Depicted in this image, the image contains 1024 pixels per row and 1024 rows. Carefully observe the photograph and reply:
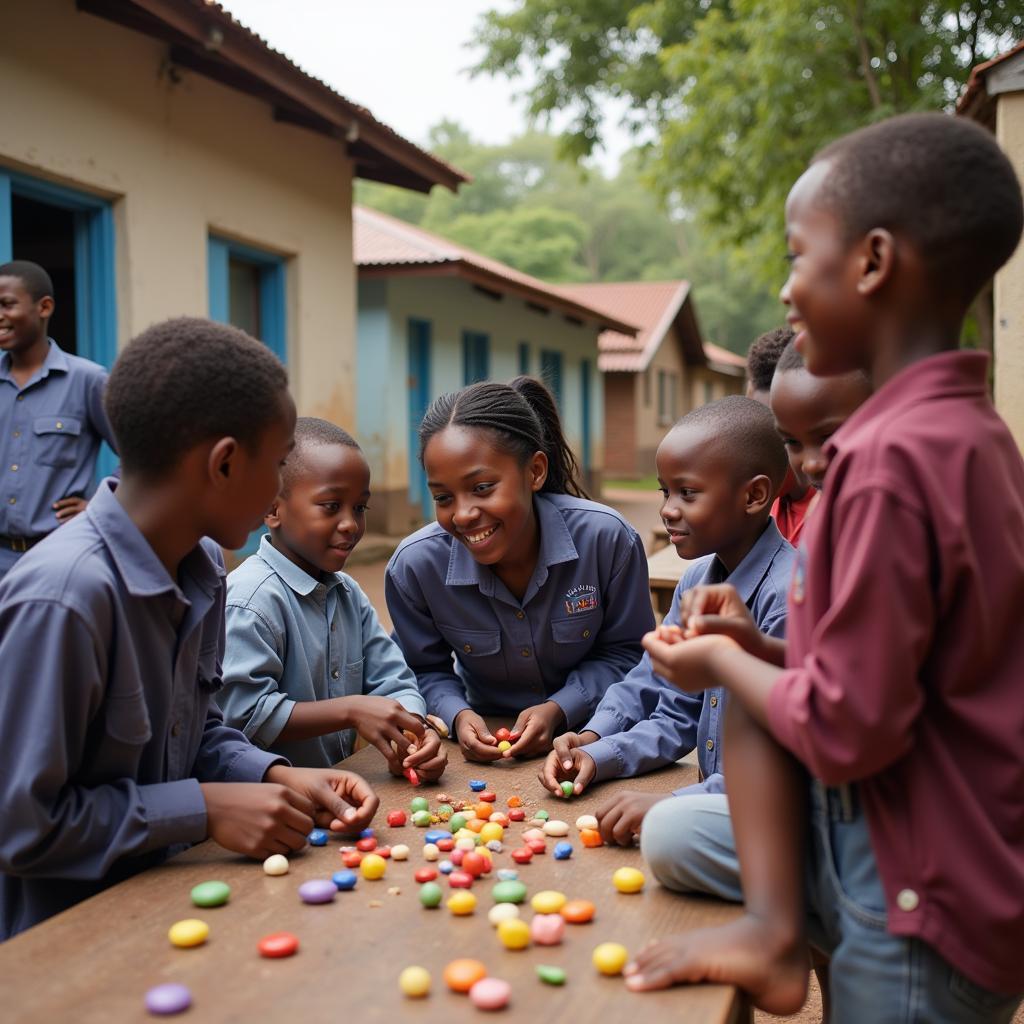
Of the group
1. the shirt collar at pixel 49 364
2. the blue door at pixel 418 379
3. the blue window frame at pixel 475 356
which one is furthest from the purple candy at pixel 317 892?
the blue window frame at pixel 475 356

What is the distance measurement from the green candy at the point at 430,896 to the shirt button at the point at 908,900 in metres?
0.70

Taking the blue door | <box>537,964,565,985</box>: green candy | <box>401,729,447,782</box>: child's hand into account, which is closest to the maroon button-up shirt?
<box>537,964,565,985</box>: green candy

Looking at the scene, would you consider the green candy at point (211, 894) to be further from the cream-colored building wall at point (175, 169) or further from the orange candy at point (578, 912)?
the cream-colored building wall at point (175, 169)

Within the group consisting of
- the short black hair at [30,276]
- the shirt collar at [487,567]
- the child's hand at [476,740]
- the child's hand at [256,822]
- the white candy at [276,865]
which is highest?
the short black hair at [30,276]

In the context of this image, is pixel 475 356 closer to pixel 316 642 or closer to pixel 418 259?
pixel 418 259

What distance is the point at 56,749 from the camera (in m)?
1.67

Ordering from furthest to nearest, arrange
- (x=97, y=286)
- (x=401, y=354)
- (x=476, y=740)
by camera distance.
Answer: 1. (x=401, y=354)
2. (x=97, y=286)
3. (x=476, y=740)

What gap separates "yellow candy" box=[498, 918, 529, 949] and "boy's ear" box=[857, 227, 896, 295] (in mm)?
1012

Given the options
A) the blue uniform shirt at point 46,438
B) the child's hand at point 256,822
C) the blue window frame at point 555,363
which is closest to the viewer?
the child's hand at point 256,822

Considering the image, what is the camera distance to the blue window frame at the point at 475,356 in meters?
16.0

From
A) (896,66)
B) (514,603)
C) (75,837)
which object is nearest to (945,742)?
(75,837)

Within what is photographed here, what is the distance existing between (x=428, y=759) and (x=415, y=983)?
3.30 ft

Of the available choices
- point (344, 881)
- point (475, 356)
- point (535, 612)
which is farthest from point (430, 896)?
point (475, 356)

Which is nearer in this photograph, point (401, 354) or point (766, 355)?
point (766, 355)
